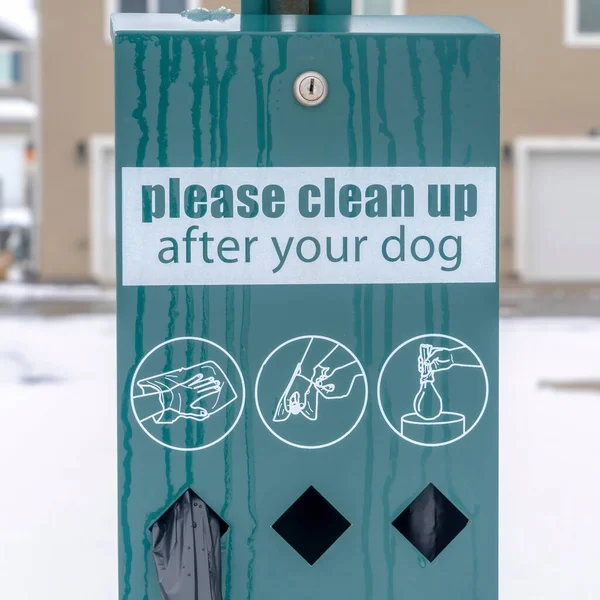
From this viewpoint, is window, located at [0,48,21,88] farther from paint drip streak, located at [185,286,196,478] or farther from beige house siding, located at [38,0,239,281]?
paint drip streak, located at [185,286,196,478]

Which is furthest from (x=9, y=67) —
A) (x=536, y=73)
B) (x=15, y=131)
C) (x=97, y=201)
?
(x=536, y=73)

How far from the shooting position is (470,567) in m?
2.66

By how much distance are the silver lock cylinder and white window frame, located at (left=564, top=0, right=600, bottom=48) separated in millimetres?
18283

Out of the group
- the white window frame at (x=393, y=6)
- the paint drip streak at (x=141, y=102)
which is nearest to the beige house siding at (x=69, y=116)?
the white window frame at (x=393, y=6)

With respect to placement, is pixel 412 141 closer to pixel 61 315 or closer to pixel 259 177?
pixel 259 177

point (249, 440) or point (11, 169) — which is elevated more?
point (11, 169)

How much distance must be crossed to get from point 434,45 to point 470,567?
1.26m

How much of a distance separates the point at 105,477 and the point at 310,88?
3.71m

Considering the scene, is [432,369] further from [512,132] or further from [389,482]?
[512,132]

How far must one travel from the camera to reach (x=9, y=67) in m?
39.7

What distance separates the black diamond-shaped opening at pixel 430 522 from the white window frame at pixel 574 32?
1833 centimetres

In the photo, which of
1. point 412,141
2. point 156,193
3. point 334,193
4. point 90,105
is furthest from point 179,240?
point 90,105

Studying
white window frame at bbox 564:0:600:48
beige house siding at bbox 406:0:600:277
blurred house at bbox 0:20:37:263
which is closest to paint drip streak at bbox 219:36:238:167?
beige house siding at bbox 406:0:600:277

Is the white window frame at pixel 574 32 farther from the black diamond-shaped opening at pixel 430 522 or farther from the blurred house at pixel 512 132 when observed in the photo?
the black diamond-shaped opening at pixel 430 522
